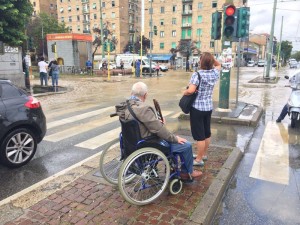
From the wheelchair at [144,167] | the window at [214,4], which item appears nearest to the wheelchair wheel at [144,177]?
Result: the wheelchair at [144,167]

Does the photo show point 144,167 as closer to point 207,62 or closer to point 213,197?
point 213,197

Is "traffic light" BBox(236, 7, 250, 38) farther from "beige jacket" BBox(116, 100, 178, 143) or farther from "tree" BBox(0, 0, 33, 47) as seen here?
"tree" BBox(0, 0, 33, 47)

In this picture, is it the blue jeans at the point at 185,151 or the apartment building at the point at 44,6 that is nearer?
the blue jeans at the point at 185,151

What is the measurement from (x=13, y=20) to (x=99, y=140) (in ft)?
35.5

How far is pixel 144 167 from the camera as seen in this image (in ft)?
11.3

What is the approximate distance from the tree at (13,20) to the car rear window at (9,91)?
9.87 metres

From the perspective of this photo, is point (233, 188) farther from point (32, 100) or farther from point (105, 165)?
point (32, 100)

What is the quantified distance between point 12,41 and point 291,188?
14526 millimetres

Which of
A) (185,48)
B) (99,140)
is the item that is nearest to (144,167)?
(99,140)

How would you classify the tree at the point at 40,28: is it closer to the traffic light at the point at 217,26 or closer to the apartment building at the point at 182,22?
the apartment building at the point at 182,22

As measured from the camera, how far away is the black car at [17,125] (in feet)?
15.4

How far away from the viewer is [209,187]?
379cm

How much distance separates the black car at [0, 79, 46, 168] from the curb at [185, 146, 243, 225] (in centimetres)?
317

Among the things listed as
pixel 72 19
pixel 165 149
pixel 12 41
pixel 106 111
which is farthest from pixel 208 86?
pixel 72 19
